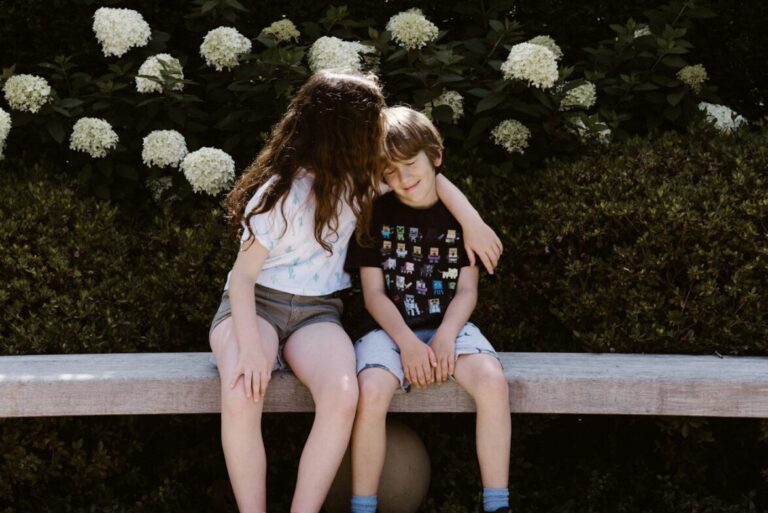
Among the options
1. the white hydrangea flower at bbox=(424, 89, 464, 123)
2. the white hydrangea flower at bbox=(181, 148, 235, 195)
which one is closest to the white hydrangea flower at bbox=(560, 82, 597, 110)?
the white hydrangea flower at bbox=(424, 89, 464, 123)

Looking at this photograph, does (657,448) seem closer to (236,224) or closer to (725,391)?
(725,391)

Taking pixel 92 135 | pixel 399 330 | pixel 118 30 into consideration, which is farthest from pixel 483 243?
pixel 118 30

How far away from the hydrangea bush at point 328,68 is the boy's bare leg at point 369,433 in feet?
4.22

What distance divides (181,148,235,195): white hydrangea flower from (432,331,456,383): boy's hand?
1.26 meters

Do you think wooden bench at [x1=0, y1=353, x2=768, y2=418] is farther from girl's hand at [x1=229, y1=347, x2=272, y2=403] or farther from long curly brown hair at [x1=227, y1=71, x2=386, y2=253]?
long curly brown hair at [x1=227, y1=71, x2=386, y2=253]

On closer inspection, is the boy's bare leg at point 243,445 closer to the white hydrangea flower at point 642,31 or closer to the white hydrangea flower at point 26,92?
the white hydrangea flower at point 26,92

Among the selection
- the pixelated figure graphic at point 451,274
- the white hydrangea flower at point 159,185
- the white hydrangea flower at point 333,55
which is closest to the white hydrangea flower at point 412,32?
the white hydrangea flower at point 333,55

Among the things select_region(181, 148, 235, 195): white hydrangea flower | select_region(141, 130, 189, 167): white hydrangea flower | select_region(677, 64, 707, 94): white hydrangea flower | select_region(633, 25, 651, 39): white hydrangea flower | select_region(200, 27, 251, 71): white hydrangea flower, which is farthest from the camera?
select_region(633, 25, 651, 39): white hydrangea flower

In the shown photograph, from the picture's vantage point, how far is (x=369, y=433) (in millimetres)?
2555

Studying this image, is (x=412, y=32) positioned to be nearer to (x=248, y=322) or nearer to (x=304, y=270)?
(x=304, y=270)

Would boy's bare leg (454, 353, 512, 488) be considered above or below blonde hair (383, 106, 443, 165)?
below

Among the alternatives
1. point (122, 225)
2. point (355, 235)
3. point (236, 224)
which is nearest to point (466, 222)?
point (355, 235)

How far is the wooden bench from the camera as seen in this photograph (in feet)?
8.69

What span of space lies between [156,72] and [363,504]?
204 centimetres
